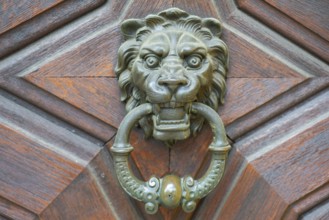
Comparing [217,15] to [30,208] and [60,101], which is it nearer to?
[60,101]

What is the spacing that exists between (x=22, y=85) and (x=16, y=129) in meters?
0.07

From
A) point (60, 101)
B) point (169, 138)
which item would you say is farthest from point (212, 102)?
point (60, 101)

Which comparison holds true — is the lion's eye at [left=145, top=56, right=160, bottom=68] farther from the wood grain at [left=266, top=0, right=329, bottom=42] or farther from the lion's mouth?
the wood grain at [left=266, top=0, right=329, bottom=42]

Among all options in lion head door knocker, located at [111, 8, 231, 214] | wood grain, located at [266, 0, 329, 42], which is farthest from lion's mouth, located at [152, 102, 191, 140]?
wood grain, located at [266, 0, 329, 42]

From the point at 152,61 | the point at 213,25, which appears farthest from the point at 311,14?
the point at 152,61

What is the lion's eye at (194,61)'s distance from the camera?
575 mm

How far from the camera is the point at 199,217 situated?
2.14 feet

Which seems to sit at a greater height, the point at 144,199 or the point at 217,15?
the point at 217,15

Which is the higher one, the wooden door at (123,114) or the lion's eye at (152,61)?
the lion's eye at (152,61)

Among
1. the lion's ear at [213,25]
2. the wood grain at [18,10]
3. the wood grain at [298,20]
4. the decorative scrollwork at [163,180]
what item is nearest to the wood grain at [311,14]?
the wood grain at [298,20]

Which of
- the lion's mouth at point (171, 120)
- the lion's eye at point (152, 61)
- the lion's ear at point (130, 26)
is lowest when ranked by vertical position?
the lion's mouth at point (171, 120)

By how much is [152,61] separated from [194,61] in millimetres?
59

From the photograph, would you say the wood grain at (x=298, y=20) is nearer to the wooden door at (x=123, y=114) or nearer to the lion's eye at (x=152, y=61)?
the wooden door at (x=123, y=114)

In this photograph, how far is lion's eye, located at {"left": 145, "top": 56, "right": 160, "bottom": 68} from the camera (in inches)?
22.5
